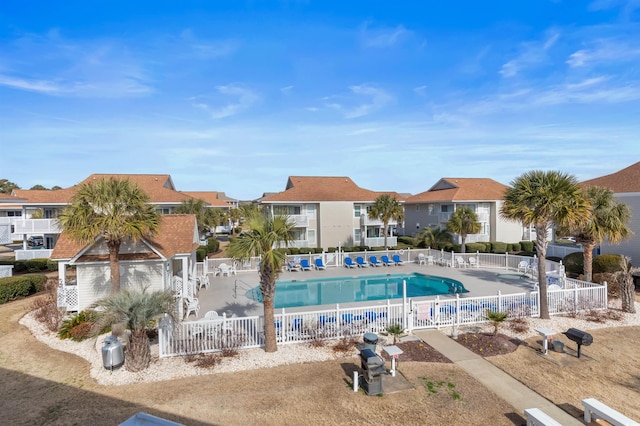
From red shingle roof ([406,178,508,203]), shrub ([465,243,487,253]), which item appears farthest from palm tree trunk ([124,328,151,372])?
red shingle roof ([406,178,508,203])

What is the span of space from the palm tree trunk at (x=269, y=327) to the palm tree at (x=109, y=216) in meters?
6.48

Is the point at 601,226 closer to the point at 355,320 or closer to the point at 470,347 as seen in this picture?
the point at 470,347

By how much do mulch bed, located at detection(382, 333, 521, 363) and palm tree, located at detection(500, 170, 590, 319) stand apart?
3487 millimetres

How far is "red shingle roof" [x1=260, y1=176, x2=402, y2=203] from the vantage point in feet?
113

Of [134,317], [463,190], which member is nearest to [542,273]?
Result: [134,317]

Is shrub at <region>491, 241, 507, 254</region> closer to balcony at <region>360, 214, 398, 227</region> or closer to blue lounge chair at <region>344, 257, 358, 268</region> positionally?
balcony at <region>360, 214, 398, 227</region>

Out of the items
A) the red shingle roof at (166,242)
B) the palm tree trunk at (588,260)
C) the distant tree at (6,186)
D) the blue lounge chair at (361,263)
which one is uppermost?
the distant tree at (6,186)

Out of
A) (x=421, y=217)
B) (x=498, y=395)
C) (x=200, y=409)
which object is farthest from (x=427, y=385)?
(x=421, y=217)

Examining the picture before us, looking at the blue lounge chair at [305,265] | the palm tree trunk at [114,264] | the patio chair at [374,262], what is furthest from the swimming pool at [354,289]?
the palm tree trunk at [114,264]

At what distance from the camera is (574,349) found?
10.5 meters

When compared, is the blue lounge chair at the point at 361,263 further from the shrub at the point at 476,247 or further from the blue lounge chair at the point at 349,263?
the shrub at the point at 476,247

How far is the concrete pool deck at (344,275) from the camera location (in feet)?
52.3

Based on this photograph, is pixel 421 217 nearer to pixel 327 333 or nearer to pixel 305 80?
pixel 305 80

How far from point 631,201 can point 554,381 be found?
1887 cm
